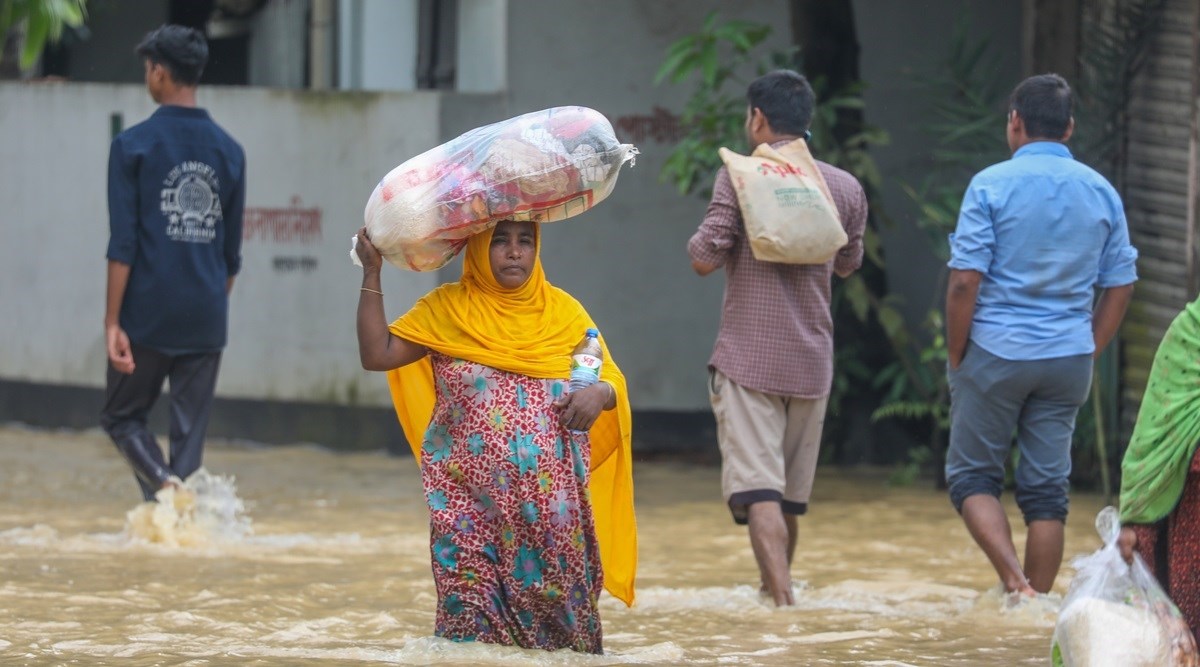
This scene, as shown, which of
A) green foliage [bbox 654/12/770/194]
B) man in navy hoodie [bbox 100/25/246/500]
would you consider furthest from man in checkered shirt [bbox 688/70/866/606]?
green foliage [bbox 654/12/770/194]

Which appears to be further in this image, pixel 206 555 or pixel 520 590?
pixel 206 555

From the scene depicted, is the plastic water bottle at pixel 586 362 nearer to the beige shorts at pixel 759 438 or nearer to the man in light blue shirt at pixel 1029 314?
the beige shorts at pixel 759 438

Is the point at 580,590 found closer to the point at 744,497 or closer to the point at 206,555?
the point at 744,497

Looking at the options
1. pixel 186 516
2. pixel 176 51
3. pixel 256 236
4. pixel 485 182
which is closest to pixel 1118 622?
pixel 485 182

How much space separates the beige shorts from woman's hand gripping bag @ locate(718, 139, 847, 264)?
0.50 meters

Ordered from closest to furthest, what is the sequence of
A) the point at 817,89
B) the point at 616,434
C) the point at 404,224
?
the point at 404,224 < the point at 616,434 < the point at 817,89

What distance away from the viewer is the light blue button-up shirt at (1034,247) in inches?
221

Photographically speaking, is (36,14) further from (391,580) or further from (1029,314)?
(391,580)

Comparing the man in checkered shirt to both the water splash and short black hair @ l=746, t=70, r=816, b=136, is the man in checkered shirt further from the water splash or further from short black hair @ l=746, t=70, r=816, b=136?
the water splash

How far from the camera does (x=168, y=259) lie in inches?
274

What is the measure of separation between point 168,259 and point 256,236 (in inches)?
130

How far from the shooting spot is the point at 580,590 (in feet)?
15.4

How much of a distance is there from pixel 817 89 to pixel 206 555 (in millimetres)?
4145

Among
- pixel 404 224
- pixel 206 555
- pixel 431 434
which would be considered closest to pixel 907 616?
pixel 431 434
